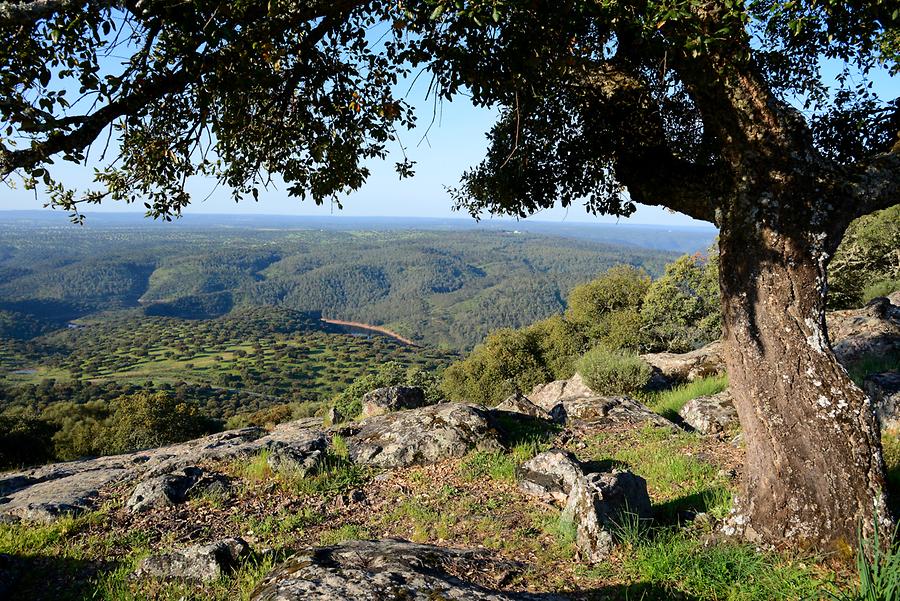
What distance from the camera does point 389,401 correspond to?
12883mm

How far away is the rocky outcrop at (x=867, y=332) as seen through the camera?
1266 cm

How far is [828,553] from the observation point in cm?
459

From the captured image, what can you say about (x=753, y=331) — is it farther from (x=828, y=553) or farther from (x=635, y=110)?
(x=635, y=110)

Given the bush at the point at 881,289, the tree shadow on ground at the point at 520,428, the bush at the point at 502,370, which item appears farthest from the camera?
the bush at the point at 502,370

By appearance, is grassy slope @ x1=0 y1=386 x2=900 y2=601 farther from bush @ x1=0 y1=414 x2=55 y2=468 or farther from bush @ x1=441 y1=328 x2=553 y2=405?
bush @ x1=441 y1=328 x2=553 y2=405

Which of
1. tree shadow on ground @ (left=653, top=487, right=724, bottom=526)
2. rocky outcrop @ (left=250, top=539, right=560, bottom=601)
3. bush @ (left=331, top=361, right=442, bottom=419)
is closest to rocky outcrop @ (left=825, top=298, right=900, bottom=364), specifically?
tree shadow on ground @ (left=653, top=487, right=724, bottom=526)

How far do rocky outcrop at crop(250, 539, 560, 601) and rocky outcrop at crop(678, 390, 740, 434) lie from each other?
7393mm

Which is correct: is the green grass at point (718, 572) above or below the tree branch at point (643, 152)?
below

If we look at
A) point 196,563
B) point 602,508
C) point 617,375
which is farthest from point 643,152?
point 617,375

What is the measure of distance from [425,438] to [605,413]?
437 cm

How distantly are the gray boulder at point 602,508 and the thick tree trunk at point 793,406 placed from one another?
3.09 feet

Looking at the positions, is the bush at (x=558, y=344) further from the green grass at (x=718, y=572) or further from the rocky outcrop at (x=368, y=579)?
the rocky outcrop at (x=368, y=579)

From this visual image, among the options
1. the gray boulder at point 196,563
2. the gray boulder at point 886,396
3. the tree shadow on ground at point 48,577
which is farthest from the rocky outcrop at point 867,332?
the tree shadow on ground at point 48,577

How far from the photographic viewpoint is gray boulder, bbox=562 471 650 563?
5.23m
